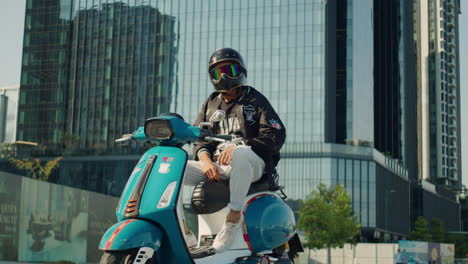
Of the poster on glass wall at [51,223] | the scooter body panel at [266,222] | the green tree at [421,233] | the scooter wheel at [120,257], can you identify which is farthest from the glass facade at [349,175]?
the scooter wheel at [120,257]

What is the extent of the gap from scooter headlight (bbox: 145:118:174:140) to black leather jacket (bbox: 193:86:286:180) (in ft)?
2.49

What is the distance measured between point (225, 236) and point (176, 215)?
2.29ft

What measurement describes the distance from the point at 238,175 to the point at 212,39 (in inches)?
2505

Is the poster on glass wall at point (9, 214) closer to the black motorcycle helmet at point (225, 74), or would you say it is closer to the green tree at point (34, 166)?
the black motorcycle helmet at point (225, 74)

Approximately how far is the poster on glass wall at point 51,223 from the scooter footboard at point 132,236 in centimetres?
1246

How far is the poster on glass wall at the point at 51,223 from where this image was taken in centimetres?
1588

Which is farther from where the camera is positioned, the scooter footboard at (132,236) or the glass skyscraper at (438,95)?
Result: the glass skyscraper at (438,95)

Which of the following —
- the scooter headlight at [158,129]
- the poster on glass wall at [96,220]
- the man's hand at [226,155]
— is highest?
the scooter headlight at [158,129]

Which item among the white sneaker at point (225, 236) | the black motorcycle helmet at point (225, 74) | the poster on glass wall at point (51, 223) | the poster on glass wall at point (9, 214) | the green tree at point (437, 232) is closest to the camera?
the white sneaker at point (225, 236)

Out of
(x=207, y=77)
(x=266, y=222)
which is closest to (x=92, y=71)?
(x=207, y=77)

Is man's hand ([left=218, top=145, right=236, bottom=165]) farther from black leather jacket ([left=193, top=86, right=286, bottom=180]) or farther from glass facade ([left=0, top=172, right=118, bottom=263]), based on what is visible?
glass facade ([left=0, top=172, right=118, bottom=263])

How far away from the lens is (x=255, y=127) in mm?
5168

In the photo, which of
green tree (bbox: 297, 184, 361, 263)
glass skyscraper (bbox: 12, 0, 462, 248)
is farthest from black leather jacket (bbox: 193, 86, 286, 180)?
glass skyscraper (bbox: 12, 0, 462, 248)

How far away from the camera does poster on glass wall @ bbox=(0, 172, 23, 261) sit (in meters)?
15.0
